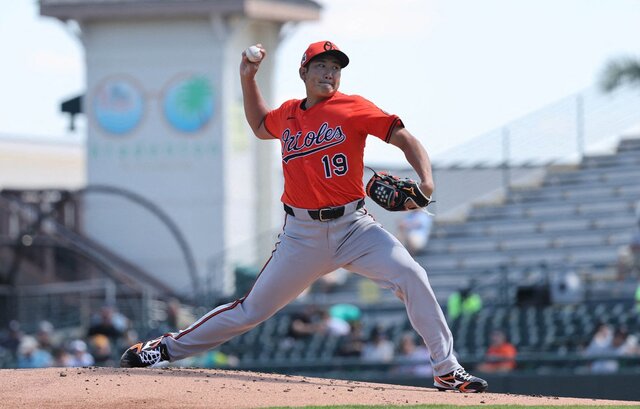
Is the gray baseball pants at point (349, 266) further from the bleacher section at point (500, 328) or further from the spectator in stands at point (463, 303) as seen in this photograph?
the spectator in stands at point (463, 303)

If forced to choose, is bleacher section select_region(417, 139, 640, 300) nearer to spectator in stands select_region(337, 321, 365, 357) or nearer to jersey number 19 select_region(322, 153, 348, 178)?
spectator in stands select_region(337, 321, 365, 357)

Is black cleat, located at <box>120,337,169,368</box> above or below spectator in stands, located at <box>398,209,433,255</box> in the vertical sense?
below

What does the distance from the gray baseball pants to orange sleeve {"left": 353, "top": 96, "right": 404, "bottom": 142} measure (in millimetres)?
409

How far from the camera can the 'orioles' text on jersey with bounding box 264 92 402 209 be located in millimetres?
6785

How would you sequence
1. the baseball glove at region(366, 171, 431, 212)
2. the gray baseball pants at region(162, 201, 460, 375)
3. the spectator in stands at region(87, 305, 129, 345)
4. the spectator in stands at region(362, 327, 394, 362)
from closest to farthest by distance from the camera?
the baseball glove at region(366, 171, 431, 212) < the gray baseball pants at region(162, 201, 460, 375) < the spectator in stands at region(362, 327, 394, 362) < the spectator in stands at region(87, 305, 129, 345)

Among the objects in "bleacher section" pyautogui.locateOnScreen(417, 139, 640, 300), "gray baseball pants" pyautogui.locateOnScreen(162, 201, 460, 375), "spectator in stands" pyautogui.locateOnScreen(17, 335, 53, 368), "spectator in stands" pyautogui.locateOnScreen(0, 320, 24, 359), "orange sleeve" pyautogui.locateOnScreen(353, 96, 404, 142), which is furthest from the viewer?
"bleacher section" pyautogui.locateOnScreen(417, 139, 640, 300)

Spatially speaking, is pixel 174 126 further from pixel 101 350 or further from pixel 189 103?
pixel 101 350

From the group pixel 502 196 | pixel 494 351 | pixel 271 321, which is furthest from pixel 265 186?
pixel 494 351

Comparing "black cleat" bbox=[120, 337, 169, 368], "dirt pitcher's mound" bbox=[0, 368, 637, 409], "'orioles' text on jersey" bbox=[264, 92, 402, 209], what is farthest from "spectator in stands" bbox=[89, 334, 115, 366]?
"'orioles' text on jersey" bbox=[264, 92, 402, 209]

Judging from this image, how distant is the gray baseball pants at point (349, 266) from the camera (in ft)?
22.6

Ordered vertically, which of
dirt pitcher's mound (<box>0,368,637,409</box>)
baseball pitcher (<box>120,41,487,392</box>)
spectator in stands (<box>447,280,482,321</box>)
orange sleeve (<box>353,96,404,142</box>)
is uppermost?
orange sleeve (<box>353,96,404,142</box>)

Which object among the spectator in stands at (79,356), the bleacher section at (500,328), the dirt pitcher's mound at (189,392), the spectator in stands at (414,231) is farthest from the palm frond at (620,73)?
the dirt pitcher's mound at (189,392)

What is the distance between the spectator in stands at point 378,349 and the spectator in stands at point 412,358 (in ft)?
0.40

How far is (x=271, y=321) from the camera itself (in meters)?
16.9
